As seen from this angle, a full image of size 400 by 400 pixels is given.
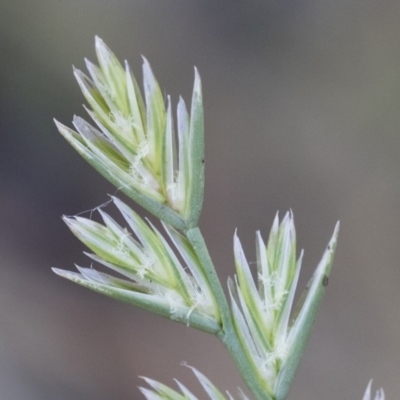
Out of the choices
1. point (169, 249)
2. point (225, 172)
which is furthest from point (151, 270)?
point (225, 172)

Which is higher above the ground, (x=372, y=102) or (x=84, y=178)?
(x=372, y=102)

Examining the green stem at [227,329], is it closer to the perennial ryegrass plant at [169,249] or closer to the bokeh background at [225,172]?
the perennial ryegrass plant at [169,249]

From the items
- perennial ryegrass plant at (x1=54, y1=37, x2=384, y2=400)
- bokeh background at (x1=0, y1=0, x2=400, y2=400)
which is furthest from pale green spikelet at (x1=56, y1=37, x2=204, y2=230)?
bokeh background at (x1=0, y1=0, x2=400, y2=400)

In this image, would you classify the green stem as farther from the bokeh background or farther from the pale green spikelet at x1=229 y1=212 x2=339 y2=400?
the bokeh background

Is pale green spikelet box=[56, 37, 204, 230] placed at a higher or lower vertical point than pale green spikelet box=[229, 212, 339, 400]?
higher

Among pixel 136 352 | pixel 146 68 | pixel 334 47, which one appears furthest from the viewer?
pixel 334 47

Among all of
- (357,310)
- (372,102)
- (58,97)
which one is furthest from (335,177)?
(58,97)

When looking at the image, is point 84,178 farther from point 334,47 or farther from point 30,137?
point 334,47

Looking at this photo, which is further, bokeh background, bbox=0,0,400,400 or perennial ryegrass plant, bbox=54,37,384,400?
bokeh background, bbox=0,0,400,400
